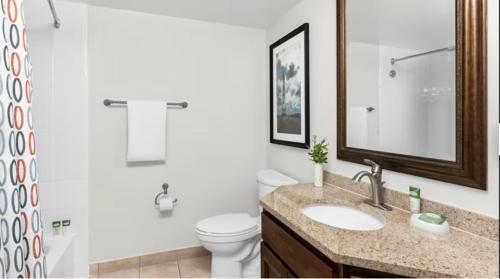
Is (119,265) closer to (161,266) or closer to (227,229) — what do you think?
(161,266)

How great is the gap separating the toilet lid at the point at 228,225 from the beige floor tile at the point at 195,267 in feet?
1.63

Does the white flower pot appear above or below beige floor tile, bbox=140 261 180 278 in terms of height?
above

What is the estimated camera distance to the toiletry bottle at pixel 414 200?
3.49 feet

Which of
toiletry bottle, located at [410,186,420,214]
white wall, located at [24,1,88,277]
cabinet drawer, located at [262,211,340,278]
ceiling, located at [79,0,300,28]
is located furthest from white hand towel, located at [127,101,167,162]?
toiletry bottle, located at [410,186,420,214]

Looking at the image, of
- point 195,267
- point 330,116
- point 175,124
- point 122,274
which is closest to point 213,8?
point 175,124

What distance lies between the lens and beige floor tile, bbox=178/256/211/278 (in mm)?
2033

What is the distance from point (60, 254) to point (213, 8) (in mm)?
2088

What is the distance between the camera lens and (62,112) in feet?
6.33

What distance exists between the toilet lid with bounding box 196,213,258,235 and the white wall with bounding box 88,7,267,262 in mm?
453

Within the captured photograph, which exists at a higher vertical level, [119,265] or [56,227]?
[56,227]

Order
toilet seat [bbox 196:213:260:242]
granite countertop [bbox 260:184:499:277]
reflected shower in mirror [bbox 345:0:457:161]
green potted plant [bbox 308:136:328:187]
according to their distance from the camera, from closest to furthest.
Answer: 1. granite countertop [bbox 260:184:499:277]
2. reflected shower in mirror [bbox 345:0:457:161]
3. green potted plant [bbox 308:136:328:187]
4. toilet seat [bbox 196:213:260:242]

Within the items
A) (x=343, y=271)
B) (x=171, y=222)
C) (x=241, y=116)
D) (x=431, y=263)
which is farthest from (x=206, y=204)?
(x=431, y=263)

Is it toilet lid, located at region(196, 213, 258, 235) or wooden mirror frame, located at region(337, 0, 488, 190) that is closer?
wooden mirror frame, located at region(337, 0, 488, 190)

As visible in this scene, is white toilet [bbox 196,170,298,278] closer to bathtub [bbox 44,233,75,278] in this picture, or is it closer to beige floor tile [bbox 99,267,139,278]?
beige floor tile [bbox 99,267,139,278]
